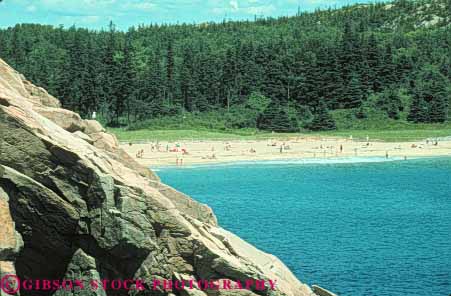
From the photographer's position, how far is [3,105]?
56.7ft

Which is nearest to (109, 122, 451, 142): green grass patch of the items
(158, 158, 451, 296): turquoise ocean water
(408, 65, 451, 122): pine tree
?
(408, 65, 451, 122): pine tree

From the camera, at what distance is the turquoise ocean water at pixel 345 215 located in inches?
1368

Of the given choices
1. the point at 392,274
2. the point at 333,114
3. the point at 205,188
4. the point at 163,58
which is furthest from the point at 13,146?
the point at 163,58

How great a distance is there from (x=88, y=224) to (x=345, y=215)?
38.4 metres

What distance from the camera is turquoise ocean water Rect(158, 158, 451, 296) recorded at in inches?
1368

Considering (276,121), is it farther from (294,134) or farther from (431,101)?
(431,101)

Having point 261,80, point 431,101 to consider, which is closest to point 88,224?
point 431,101

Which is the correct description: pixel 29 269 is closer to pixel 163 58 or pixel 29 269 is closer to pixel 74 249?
pixel 74 249

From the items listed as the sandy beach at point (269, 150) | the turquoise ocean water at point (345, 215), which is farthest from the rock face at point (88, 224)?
the sandy beach at point (269, 150)

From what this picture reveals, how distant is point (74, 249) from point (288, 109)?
107 metres

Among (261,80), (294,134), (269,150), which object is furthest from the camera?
(261,80)

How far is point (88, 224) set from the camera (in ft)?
57.2

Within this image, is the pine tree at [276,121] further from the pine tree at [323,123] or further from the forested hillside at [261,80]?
the pine tree at [323,123]

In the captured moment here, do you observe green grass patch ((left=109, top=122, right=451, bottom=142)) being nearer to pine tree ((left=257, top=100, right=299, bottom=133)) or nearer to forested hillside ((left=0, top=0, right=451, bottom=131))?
pine tree ((left=257, top=100, right=299, bottom=133))
